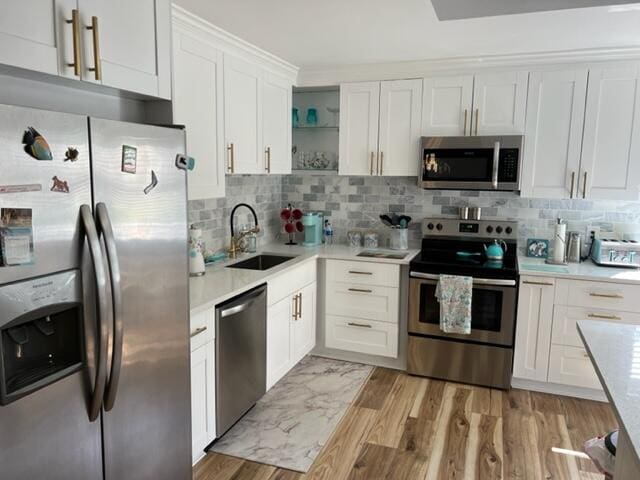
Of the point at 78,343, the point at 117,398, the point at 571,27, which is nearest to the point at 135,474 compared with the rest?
the point at 117,398

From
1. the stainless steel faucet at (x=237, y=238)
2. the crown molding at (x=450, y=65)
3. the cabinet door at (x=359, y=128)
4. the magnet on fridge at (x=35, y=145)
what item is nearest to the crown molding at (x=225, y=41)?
the crown molding at (x=450, y=65)

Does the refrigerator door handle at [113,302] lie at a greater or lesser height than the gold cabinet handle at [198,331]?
greater

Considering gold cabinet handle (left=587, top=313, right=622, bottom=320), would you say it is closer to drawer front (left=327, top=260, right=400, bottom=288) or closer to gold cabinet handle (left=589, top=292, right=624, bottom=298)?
gold cabinet handle (left=589, top=292, right=624, bottom=298)

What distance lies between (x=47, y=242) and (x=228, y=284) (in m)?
1.39

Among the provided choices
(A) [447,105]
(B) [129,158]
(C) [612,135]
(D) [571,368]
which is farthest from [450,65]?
(B) [129,158]

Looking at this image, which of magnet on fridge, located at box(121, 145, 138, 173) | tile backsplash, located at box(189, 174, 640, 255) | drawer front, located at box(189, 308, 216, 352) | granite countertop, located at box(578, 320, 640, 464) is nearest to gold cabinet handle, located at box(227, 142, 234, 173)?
tile backsplash, located at box(189, 174, 640, 255)

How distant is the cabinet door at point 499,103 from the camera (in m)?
3.39

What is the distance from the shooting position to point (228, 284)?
2693 millimetres

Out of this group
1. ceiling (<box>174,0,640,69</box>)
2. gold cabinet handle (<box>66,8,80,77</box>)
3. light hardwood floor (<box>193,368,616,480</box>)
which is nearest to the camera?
gold cabinet handle (<box>66,8,80,77</box>)

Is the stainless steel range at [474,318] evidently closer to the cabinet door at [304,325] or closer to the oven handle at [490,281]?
the oven handle at [490,281]

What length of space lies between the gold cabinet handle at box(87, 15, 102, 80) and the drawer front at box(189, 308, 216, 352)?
111 cm

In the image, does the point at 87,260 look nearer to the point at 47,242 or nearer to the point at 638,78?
the point at 47,242

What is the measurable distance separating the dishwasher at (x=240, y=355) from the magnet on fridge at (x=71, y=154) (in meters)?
1.22

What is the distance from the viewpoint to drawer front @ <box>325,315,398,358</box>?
369cm
